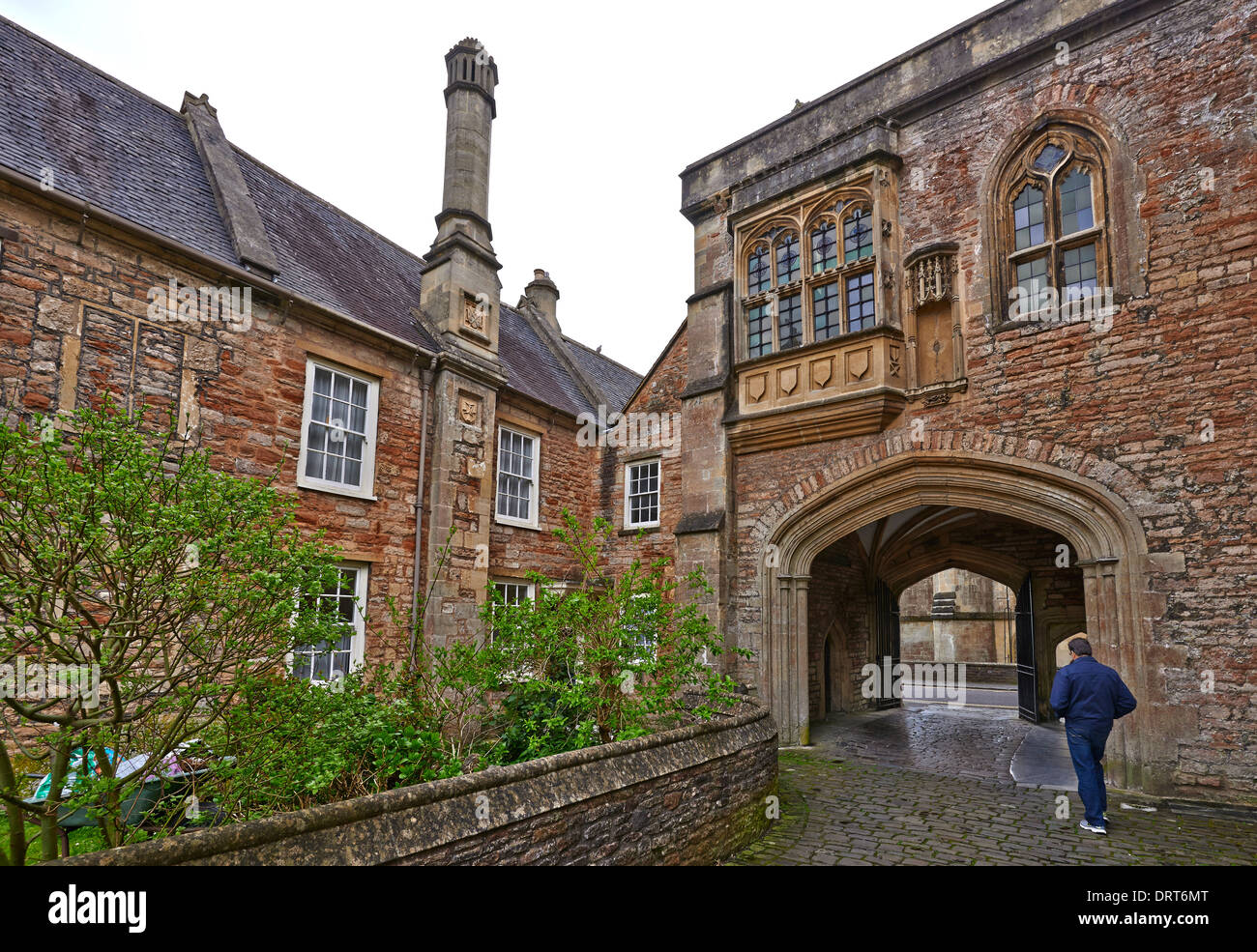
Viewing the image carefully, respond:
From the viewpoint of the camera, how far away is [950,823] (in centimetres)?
639

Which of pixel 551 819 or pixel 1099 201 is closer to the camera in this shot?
pixel 551 819

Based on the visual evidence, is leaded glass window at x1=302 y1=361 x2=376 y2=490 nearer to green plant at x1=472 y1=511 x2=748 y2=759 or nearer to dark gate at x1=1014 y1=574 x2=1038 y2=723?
green plant at x1=472 y1=511 x2=748 y2=759

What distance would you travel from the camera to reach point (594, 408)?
56.1 ft

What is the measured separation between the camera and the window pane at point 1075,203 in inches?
350

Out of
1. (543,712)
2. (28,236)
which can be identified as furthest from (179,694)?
(28,236)

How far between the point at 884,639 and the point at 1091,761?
9.21 metres

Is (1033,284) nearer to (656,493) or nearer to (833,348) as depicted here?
(833,348)

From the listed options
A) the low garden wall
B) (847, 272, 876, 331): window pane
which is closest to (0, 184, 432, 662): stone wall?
the low garden wall

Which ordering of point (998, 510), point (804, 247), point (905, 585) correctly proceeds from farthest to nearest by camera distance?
point (905, 585) → point (804, 247) → point (998, 510)

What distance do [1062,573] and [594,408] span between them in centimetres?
1050

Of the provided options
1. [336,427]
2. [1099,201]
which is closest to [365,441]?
[336,427]

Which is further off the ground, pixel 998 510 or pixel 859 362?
pixel 859 362

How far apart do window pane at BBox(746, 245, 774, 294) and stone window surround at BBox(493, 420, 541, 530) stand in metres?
5.22

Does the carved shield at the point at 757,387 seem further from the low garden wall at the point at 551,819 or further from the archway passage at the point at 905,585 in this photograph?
the low garden wall at the point at 551,819
